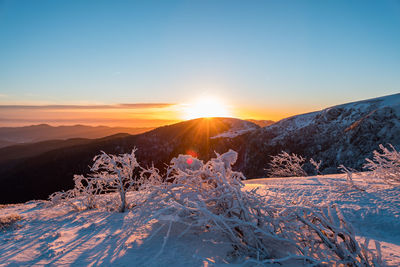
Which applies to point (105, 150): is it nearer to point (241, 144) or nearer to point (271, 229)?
point (241, 144)

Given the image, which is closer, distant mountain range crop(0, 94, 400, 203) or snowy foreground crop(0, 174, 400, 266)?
snowy foreground crop(0, 174, 400, 266)

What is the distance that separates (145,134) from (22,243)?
134 feet

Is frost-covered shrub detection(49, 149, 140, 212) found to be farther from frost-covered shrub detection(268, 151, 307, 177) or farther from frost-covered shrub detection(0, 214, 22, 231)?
frost-covered shrub detection(268, 151, 307, 177)

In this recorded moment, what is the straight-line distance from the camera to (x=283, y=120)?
28906mm

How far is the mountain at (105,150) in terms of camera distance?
30500 mm

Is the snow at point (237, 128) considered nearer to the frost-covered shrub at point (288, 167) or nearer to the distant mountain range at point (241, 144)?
the distant mountain range at point (241, 144)

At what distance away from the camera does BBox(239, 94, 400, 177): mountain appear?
15211 mm

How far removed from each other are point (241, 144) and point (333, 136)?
11886mm

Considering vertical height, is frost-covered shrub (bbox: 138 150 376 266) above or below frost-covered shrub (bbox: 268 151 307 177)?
above

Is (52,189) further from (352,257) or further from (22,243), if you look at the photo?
(352,257)

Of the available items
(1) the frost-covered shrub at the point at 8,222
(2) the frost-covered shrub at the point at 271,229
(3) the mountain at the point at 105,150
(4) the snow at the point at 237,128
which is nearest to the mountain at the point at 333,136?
(3) the mountain at the point at 105,150

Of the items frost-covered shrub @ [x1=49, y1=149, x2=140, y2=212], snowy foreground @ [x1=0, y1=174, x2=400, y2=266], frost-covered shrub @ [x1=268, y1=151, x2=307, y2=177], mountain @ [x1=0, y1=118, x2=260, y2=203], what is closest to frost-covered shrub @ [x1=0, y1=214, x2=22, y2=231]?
snowy foreground @ [x1=0, y1=174, x2=400, y2=266]

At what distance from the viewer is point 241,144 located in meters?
29.3

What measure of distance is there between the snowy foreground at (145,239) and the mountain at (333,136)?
38.8ft
